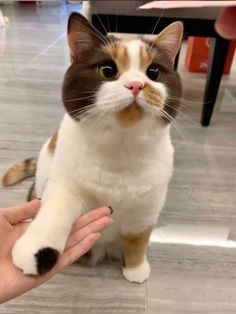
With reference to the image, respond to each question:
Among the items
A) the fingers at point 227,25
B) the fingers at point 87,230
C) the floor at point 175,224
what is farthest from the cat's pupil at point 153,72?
the fingers at point 227,25

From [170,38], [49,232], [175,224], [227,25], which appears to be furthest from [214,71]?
[227,25]

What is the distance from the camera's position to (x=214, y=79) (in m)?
1.80

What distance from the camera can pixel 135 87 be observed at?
630mm

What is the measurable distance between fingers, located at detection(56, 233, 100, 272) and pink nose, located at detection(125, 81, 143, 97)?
35cm

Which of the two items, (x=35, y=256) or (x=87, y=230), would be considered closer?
(x=35, y=256)

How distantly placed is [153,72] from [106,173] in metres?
0.25

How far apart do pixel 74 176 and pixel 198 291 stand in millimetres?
509

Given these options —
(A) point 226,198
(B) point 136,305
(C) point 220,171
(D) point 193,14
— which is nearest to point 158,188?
(B) point 136,305

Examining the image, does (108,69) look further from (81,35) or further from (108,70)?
(81,35)

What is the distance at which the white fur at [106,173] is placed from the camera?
0.68m

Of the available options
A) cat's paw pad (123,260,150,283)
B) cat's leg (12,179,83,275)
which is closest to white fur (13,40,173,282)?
A: cat's leg (12,179,83,275)

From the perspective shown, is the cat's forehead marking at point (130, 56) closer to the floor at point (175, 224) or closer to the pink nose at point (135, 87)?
the pink nose at point (135, 87)

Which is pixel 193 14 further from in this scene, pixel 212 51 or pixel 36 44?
pixel 36 44

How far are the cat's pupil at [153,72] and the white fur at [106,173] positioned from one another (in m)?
0.03
